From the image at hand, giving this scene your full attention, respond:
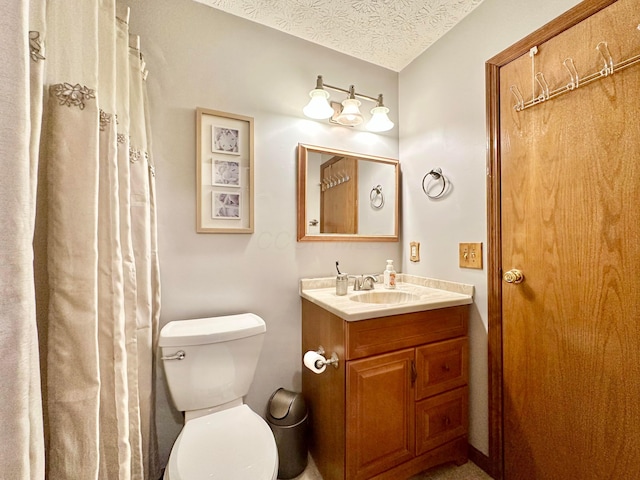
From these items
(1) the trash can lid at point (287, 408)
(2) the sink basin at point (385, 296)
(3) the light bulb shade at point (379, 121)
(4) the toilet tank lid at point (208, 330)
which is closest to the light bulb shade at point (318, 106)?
(3) the light bulb shade at point (379, 121)

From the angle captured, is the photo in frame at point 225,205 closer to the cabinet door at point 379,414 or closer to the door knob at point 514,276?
the cabinet door at point 379,414

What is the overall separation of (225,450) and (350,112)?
1762 mm

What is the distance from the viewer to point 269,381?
61.5 inches

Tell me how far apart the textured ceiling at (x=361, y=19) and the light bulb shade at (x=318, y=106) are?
1.31 feet

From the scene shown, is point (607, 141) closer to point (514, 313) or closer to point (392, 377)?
point (514, 313)

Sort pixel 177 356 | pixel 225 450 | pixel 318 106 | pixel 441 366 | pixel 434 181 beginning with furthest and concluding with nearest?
pixel 434 181 < pixel 318 106 < pixel 441 366 < pixel 177 356 < pixel 225 450

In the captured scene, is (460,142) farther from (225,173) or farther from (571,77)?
(225,173)

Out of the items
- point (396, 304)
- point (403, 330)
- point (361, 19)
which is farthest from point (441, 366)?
point (361, 19)

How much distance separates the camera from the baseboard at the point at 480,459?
53.9 inches

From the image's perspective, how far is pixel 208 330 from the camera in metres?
1.23

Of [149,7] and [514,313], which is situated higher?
[149,7]

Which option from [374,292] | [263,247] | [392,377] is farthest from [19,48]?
[374,292]

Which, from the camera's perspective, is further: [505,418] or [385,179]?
[385,179]

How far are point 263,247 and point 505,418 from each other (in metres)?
1.50
